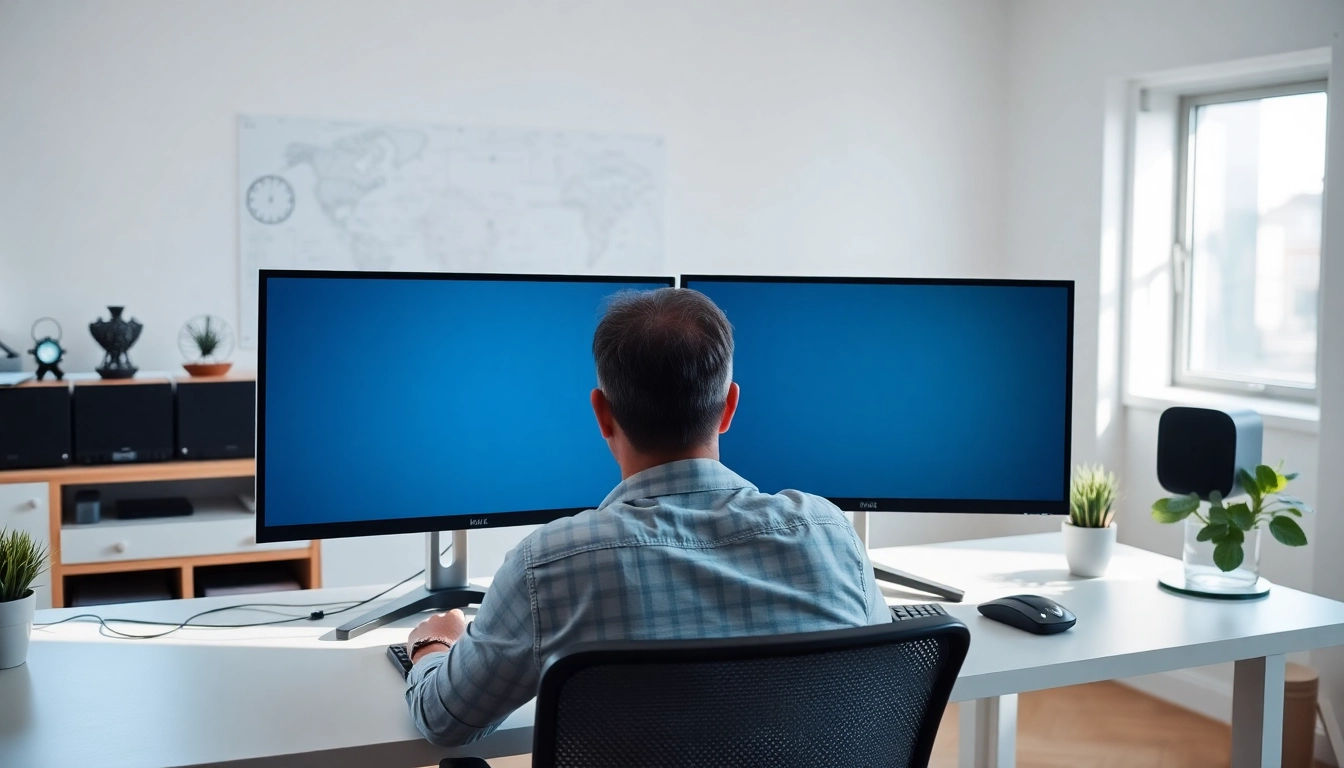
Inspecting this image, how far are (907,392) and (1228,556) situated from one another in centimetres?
62

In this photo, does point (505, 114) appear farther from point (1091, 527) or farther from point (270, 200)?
point (1091, 527)

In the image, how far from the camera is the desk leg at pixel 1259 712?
6.54 feet

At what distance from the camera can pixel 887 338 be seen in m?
2.15

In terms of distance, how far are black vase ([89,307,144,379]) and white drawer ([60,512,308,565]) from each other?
0.43m

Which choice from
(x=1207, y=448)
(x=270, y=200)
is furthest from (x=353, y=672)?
(x=270, y=200)

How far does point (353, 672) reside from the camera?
1711 millimetres

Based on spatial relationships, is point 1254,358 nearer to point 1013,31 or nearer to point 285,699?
point 1013,31

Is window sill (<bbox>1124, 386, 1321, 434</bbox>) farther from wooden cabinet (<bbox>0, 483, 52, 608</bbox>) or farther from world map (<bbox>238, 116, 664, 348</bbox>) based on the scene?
wooden cabinet (<bbox>0, 483, 52, 608</bbox>)

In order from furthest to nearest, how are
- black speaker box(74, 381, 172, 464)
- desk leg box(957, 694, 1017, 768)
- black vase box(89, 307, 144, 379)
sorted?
black vase box(89, 307, 144, 379)
black speaker box(74, 381, 172, 464)
desk leg box(957, 694, 1017, 768)

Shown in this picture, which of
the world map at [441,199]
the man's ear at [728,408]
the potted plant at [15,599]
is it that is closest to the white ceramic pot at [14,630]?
the potted plant at [15,599]

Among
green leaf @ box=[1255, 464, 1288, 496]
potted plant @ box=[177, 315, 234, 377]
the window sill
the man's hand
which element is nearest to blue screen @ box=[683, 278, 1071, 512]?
green leaf @ box=[1255, 464, 1288, 496]

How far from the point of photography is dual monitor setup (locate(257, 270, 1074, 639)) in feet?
6.10

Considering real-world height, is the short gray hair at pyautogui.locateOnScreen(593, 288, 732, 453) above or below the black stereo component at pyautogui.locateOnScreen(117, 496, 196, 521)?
above

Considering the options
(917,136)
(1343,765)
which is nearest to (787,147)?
(917,136)
